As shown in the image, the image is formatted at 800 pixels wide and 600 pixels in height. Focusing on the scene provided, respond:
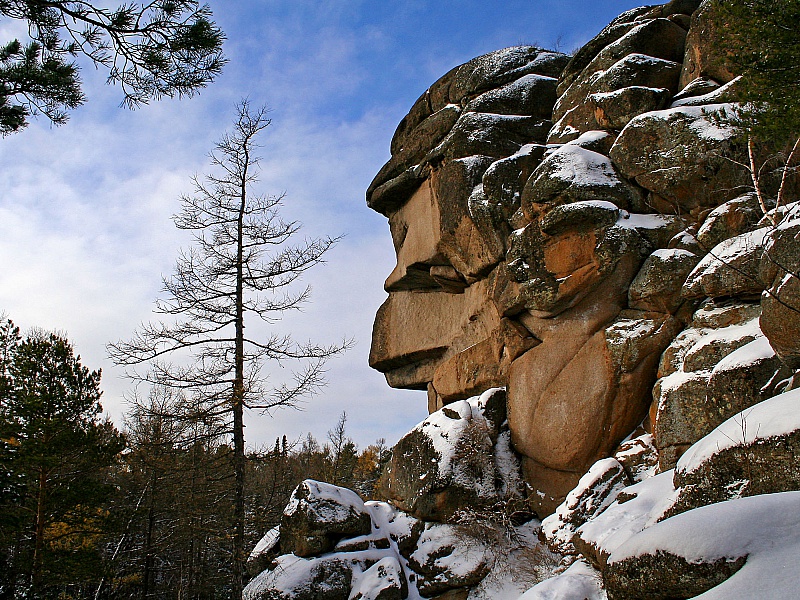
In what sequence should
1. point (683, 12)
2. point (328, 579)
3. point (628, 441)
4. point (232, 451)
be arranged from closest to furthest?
point (628, 441)
point (328, 579)
point (232, 451)
point (683, 12)

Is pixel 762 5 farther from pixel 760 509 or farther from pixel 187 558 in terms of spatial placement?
pixel 187 558

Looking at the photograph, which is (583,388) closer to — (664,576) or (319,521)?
(319,521)

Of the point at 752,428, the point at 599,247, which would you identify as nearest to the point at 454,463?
the point at 599,247

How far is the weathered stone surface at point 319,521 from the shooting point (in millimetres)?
11266

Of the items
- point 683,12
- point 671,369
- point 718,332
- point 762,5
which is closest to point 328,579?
point 671,369

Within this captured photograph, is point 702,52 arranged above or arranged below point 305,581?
above

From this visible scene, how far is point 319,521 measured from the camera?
11.4m

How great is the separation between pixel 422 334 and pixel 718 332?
29.0 feet

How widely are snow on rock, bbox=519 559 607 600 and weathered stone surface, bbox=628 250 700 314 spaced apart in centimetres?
506

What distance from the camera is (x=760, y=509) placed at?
3.56m

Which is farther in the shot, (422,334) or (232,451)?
(422,334)

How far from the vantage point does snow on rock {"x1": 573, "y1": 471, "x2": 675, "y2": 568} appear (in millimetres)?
6063

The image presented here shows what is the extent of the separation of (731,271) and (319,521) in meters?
8.06

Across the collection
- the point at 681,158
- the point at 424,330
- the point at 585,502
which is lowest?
the point at 585,502
